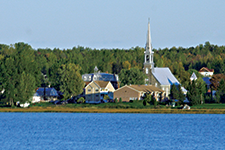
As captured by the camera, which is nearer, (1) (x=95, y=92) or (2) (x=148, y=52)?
(1) (x=95, y=92)

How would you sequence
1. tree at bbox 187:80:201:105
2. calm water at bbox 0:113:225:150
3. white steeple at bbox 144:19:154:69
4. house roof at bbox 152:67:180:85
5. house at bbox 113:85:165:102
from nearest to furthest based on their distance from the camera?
calm water at bbox 0:113:225:150 → tree at bbox 187:80:201:105 → house at bbox 113:85:165:102 → house roof at bbox 152:67:180:85 → white steeple at bbox 144:19:154:69

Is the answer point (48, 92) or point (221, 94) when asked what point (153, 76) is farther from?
point (48, 92)

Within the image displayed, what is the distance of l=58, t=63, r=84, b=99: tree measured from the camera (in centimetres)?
9731

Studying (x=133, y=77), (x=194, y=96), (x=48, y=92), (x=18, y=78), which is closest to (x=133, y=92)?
(x=133, y=77)

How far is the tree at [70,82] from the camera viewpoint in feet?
319

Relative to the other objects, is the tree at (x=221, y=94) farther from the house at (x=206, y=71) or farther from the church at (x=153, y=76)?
the house at (x=206, y=71)

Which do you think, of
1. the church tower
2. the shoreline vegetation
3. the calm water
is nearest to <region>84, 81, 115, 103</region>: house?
the church tower

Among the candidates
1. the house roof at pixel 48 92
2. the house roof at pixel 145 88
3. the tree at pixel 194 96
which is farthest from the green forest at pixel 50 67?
the tree at pixel 194 96

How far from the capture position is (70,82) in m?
97.9

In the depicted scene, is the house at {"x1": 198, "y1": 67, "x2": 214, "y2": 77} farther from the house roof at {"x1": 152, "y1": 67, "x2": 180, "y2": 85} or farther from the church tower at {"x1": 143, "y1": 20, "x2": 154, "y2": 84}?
the church tower at {"x1": 143, "y1": 20, "x2": 154, "y2": 84}

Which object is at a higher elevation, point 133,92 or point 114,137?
point 133,92

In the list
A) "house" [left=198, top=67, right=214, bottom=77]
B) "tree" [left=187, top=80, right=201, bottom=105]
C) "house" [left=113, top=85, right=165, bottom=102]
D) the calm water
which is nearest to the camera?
the calm water

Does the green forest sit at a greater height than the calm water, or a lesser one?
greater

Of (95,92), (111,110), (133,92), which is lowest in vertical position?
(111,110)
